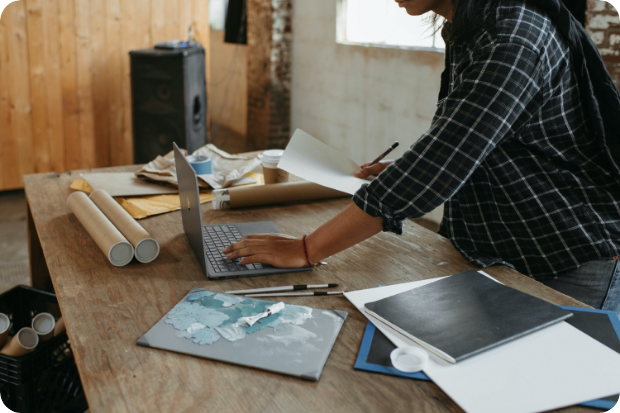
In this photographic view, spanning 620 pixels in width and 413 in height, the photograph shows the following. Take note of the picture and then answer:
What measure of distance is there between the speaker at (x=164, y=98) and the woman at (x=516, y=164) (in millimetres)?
2911

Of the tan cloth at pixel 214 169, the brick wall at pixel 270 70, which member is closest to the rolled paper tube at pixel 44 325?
the tan cloth at pixel 214 169

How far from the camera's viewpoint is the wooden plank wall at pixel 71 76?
364 centimetres

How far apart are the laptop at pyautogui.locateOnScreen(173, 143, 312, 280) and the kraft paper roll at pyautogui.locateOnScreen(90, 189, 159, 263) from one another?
9cm

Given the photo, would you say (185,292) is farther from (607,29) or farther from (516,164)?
(607,29)

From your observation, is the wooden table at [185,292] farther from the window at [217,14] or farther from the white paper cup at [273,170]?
the window at [217,14]

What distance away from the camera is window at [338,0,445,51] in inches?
135

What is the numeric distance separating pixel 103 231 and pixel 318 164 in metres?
0.56

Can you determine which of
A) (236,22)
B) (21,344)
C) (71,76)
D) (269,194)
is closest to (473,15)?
(269,194)

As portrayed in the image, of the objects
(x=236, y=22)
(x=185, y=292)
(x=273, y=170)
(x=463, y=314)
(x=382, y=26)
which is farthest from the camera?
(x=236, y=22)

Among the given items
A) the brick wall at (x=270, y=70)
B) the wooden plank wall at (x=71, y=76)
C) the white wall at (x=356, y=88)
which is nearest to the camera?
the white wall at (x=356, y=88)

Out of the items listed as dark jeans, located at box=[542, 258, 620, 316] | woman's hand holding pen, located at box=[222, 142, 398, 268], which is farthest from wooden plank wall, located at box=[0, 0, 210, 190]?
dark jeans, located at box=[542, 258, 620, 316]

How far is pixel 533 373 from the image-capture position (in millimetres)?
725

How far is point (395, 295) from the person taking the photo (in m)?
0.93

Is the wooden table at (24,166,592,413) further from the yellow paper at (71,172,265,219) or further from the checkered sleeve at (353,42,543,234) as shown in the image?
the checkered sleeve at (353,42,543,234)
